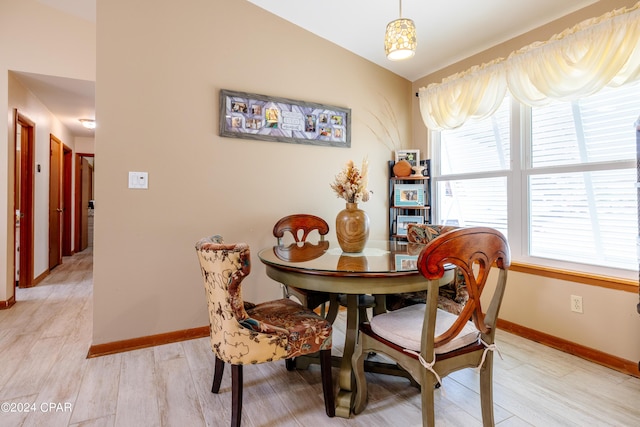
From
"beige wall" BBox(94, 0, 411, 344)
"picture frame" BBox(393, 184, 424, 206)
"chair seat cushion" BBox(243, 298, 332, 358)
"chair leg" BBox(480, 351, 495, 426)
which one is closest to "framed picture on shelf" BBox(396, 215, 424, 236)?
"picture frame" BBox(393, 184, 424, 206)

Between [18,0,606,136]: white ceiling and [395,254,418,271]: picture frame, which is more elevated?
[18,0,606,136]: white ceiling

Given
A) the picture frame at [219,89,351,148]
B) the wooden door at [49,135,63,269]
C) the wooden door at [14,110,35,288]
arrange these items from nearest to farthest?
the picture frame at [219,89,351,148], the wooden door at [14,110,35,288], the wooden door at [49,135,63,269]

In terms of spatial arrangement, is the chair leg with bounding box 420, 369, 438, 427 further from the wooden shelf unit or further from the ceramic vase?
the wooden shelf unit

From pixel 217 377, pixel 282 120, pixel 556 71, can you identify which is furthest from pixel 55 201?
pixel 556 71

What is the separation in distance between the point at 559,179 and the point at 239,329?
2.47 metres

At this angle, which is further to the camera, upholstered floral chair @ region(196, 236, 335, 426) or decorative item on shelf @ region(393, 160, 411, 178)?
decorative item on shelf @ region(393, 160, 411, 178)

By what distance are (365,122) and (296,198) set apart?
1119 millimetres

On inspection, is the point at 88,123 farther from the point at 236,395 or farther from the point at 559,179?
the point at 559,179

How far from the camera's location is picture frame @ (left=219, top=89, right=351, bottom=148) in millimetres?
2660

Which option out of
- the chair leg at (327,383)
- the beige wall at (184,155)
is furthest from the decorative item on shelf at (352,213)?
the beige wall at (184,155)

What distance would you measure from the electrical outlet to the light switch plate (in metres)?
3.13

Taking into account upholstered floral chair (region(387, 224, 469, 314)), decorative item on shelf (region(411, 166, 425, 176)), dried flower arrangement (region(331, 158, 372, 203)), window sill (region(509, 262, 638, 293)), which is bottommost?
upholstered floral chair (region(387, 224, 469, 314))

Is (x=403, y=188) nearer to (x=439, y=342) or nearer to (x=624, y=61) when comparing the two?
(x=624, y=61)

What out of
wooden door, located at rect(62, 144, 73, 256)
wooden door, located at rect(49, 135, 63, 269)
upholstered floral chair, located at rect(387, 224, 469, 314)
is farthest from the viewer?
wooden door, located at rect(62, 144, 73, 256)
